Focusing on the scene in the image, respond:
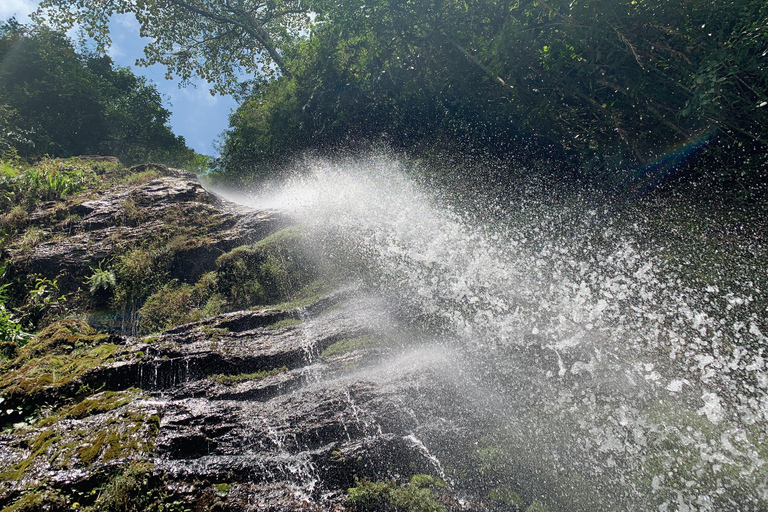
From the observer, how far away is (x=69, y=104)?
21.3 metres

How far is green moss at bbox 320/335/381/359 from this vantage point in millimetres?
6888

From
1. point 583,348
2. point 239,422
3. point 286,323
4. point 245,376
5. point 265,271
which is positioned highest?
point 265,271

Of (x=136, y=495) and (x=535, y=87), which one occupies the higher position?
(x=535, y=87)

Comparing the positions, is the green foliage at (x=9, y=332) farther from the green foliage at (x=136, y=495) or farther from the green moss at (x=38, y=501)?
the green foliage at (x=136, y=495)

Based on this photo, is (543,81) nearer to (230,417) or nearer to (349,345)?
(349,345)

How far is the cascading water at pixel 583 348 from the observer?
4887 mm

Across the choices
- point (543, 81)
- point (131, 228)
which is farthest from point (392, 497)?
point (131, 228)

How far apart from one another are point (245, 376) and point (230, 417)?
3.27 feet

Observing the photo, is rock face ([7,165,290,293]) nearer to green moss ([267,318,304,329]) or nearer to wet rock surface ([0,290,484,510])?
green moss ([267,318,304,329])

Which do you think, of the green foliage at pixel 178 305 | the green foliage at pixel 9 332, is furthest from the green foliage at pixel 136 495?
the green foliage at pixel 9 332

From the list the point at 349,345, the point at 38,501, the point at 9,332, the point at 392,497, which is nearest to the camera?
the point at 38,501

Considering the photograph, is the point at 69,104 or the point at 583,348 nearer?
the point at 583,348

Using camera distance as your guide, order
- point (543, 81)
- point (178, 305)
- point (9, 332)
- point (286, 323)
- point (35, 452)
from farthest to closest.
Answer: point (543, 81)
point (178, 305)
point (286, 323)
point (9, 332)
point (35, 452)

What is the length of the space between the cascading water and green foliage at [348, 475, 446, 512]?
0.50 meters
